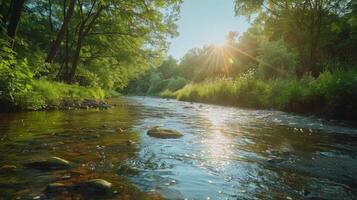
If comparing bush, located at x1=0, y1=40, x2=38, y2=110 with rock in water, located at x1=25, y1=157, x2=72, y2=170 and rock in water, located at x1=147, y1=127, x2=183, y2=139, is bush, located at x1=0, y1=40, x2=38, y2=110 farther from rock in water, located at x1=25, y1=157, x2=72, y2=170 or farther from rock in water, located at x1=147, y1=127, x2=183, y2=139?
rock in water, located at x1=25, y1=157, x2=72, y2=170

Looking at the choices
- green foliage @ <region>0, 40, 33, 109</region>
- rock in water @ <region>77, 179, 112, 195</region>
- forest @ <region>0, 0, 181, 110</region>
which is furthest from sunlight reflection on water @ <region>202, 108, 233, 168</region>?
forest @ <region>0, 0, 181, 110</region>

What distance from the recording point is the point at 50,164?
11.2 feet

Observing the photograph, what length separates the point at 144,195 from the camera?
8.71 feet

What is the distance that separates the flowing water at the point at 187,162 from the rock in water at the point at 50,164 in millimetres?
115

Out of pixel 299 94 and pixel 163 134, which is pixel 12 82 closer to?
pixel 163 134

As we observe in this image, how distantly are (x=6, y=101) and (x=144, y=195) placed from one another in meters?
7.09

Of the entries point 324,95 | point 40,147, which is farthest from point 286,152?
point 324,95

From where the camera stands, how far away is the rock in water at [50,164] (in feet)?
11.0

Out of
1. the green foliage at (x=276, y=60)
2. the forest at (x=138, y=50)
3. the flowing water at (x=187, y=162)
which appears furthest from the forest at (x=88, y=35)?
the green foliage at (x=276, y=60)

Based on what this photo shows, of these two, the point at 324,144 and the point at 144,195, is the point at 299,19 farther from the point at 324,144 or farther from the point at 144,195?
the point at 144,195

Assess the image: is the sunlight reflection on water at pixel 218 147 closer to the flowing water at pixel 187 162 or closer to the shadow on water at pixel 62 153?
the flowing water at pixel 187 162

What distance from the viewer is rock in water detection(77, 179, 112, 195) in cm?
265

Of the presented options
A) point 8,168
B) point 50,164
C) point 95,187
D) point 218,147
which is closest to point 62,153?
point 50,164

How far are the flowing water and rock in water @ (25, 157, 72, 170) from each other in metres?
0.11
